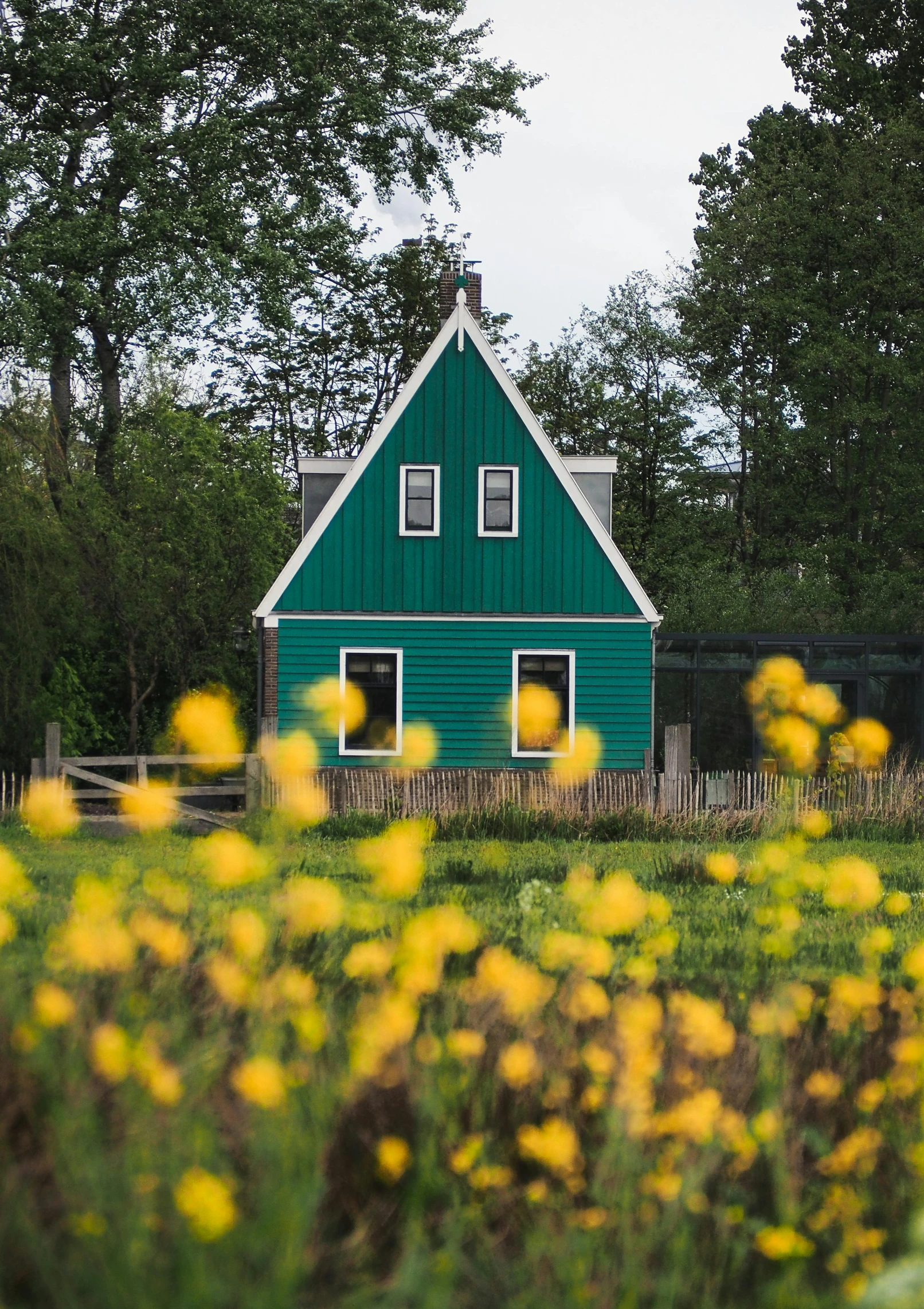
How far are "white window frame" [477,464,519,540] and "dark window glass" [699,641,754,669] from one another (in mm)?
6434

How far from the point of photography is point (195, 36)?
29.7 m

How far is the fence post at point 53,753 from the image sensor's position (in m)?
19.1

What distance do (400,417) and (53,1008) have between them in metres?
19.9

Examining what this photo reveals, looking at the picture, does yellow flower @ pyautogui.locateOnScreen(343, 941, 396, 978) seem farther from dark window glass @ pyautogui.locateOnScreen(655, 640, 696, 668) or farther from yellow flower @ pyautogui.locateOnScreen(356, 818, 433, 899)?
dark window glass @ pyautogui.locateOnScreen(655, 640, 696, 668)

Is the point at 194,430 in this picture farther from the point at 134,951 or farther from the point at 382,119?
the point at 134,951

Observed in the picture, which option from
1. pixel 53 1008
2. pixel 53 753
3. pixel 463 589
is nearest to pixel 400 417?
pixel 463 589

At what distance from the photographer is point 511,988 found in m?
4.49

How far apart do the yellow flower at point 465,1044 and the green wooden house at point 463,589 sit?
59.3ft

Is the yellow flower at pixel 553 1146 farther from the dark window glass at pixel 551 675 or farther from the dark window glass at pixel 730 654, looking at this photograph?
the dark window glass at pixel 730 654

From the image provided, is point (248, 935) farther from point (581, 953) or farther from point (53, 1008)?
point (581, 953)

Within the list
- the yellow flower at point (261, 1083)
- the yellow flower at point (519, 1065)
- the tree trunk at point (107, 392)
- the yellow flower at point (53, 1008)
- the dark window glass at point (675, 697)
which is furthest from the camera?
the tree trunk at point (107, 392)

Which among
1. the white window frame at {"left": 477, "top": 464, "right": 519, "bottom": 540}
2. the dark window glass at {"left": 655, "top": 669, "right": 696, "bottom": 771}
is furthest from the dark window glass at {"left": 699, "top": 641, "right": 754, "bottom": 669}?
the white window frame at {"left": 477, "top": 464, "right": 519, "bottom": 540}

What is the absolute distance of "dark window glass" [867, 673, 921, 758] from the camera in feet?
92.6

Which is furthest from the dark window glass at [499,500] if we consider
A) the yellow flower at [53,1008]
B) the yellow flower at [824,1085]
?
the yellow flower at [53,1008]
